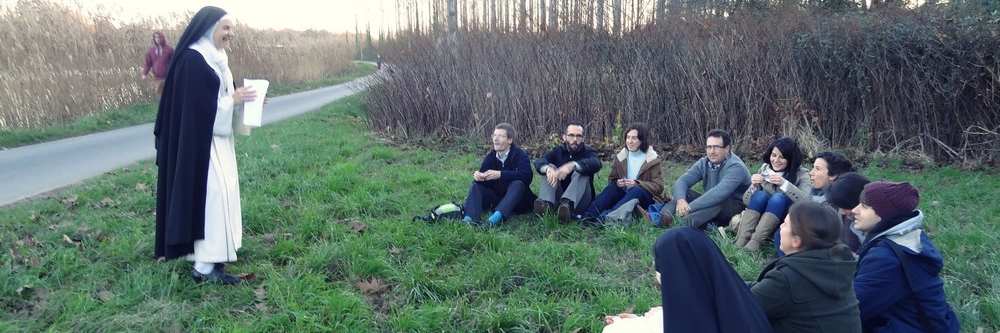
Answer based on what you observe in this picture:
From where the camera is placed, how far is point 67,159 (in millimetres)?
9398

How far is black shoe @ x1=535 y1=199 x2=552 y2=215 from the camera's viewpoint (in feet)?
20.2

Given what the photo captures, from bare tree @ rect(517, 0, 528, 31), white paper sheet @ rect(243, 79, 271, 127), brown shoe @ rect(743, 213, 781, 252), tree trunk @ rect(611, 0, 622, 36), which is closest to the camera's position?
white paper sheet @ rect(243, 79, 271, 127)

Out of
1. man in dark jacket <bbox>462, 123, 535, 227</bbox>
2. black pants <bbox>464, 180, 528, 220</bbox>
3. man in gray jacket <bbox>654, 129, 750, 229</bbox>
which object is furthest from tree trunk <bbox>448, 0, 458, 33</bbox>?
man in gray jacket <bbox>654, 129, 750, 229</bbox>

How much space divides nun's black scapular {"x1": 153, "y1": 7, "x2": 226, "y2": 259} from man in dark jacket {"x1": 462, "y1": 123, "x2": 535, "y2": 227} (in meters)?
2.34

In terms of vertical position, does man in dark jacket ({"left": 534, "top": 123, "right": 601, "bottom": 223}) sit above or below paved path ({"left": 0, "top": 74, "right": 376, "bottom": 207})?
above

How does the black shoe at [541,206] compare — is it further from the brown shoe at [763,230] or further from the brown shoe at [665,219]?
the brown shoe at [763,230]

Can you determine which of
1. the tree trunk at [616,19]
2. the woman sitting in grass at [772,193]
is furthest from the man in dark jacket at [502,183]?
the tree trunk at [616,19]

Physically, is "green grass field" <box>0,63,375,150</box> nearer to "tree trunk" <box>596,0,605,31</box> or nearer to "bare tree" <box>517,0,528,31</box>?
"bare tree" <box>517,0,528,31</box>

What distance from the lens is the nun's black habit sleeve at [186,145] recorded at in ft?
14.0

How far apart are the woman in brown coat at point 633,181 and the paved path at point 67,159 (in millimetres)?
5900

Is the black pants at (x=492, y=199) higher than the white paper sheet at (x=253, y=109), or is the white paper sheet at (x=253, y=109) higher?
the white paper sheet at (x=253, y=109)

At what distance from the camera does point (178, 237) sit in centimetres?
430

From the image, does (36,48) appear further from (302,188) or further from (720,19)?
(720,19)

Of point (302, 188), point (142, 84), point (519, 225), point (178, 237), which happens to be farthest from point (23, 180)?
point (142, 84)
